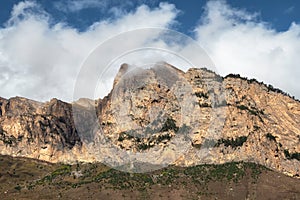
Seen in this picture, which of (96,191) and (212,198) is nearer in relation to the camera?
(212,198)

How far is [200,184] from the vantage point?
19762 centimetres

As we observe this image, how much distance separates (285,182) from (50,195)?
102273 mm

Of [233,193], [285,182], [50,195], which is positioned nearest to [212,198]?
[233,193]

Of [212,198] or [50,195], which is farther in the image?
[50,195]

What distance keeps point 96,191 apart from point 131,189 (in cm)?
1522

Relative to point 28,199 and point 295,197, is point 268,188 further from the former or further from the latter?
point 28,199

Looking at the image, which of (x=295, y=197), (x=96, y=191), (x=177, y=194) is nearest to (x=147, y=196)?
(x=177, y=194)

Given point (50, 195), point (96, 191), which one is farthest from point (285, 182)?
point (50, 195)

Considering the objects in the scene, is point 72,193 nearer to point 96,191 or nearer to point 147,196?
point 96,191

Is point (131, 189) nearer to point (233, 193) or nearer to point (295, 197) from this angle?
point (233, 193)

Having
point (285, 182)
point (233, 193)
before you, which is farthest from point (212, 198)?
point (285, 182)

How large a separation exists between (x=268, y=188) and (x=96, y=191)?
72.6 meters

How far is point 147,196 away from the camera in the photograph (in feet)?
616

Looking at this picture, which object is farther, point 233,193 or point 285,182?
point 285,182
